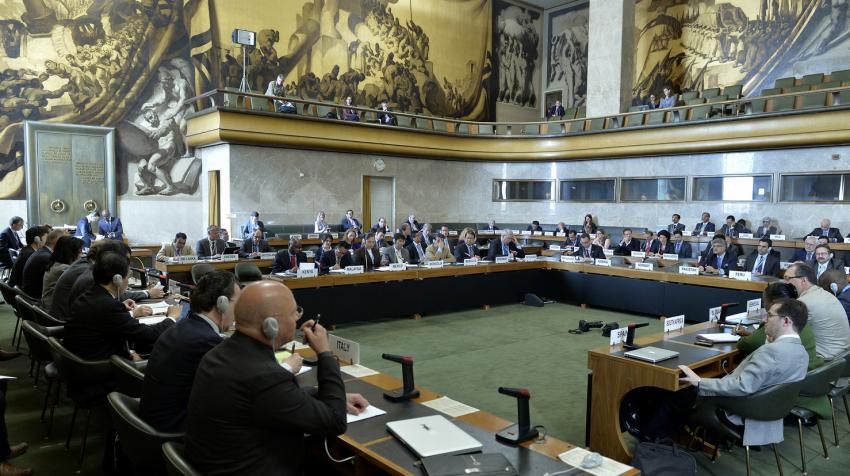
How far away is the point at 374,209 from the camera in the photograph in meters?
15.4

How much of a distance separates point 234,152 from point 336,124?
252cm

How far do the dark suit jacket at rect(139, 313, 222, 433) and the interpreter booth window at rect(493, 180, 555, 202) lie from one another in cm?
1483

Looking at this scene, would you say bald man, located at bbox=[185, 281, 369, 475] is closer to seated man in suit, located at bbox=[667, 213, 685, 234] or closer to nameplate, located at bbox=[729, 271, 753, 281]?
nameplate, located at bbox=[729, 271, 753, 281]

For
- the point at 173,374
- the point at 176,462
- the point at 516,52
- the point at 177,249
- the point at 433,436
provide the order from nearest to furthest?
the point at 176,462, the point at 433,436, the point at 173,374, the point at 177,249, the point at 516,52

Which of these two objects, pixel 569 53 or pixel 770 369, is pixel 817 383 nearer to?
pixel 770 369

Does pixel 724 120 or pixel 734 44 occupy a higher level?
pixel 734 44

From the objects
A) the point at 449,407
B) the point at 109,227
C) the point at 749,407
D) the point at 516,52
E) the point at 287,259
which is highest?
the point at 516,52

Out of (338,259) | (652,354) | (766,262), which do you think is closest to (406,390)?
(652,354)

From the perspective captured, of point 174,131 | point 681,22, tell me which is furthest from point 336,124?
point 681,22

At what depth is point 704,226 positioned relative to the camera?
12750 millimetres

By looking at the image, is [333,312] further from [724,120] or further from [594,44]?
[594,44]

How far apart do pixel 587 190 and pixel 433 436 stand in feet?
47.2

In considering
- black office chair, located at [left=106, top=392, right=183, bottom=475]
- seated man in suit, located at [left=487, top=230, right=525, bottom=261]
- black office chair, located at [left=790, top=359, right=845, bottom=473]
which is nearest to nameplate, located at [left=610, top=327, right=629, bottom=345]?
black office chair, located at [left=790, top=359, right=845, bottom=473]

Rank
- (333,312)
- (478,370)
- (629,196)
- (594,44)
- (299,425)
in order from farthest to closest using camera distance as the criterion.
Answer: (594,44) → (629,196) → (333,312) → (478,370) → (299,425)
